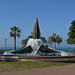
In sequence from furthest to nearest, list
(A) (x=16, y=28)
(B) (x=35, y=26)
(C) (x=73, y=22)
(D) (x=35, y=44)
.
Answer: (A) (x=16, y=28), (C) (x=73, y=22), (B) (x=35, y=26), (D) (x=35, y=44)

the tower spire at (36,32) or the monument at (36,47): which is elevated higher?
the tower spire at (36,32)

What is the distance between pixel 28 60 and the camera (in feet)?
54.2

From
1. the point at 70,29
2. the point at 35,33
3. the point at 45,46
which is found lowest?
the point at 45,46

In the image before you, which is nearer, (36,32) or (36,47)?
(36,47)

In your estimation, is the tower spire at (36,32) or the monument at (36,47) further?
the tower spire at (36,32)

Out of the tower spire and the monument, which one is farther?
the tower spire

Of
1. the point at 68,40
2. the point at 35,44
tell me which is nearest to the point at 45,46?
the point at 35,44

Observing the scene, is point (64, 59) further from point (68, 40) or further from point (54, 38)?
point (54, 38)

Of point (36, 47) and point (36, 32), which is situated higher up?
point (36, 32)

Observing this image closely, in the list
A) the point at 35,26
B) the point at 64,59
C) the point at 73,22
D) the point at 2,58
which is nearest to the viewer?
the point at 64,59

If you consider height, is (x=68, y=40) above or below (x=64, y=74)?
above

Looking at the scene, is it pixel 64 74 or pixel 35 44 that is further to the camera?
pixel 35 44

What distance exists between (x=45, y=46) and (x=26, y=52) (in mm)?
3845

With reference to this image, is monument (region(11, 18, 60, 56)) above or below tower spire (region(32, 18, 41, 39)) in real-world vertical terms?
below
